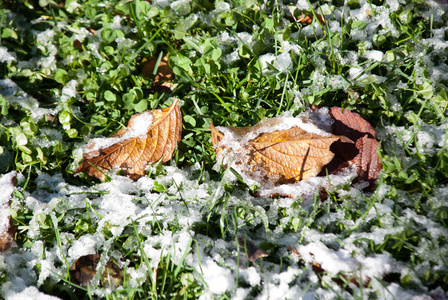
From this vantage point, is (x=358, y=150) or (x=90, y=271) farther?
(x=358, y=150)

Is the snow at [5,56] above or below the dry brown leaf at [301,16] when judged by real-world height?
below

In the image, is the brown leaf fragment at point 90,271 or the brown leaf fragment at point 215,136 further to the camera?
the brown leaf fragment at point 215,136

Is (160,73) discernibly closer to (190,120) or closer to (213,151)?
(190,120)

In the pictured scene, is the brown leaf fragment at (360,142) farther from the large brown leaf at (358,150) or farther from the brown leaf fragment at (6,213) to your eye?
the brown leaf fragment at (6,213)

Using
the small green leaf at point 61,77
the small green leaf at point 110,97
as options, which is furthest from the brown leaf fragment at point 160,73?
the small green leaf at point 61,77

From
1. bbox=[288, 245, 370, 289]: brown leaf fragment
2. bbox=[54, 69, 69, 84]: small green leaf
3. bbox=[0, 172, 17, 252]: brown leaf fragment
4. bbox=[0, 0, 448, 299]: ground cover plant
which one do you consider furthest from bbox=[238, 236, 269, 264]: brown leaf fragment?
bbox=[54, 69, 69, 84]: small green leaf

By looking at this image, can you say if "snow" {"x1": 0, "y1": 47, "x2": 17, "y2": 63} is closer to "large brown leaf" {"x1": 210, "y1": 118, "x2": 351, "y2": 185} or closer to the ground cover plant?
the ground cover plant

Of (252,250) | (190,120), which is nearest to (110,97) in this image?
(190,120)
